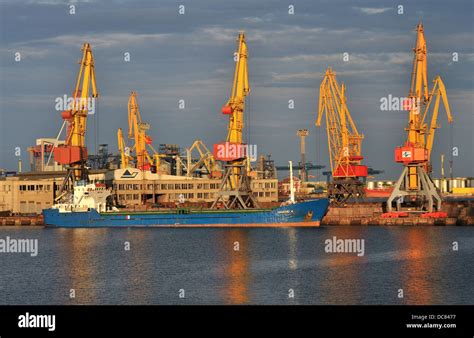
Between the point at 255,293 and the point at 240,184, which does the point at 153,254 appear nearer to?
the point at 255,293

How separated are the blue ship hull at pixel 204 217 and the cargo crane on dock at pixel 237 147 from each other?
453 centimetres

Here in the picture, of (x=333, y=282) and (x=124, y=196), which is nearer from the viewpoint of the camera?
(x=333, y=282)

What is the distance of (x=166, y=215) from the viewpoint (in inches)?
3767

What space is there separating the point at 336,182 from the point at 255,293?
2927 inches

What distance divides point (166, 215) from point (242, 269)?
128 feet

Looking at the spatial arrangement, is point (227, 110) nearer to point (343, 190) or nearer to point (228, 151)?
point (228, 151)

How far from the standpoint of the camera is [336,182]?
121 m

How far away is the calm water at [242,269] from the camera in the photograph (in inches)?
1857

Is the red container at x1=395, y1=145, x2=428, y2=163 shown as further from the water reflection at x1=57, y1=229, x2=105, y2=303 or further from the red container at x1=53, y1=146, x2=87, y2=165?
the red container at x1=53, y1=146, x2=87, y2=165
